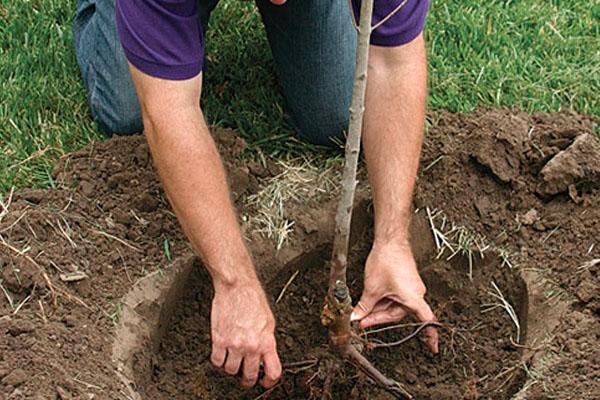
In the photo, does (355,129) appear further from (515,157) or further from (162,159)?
(515,157)

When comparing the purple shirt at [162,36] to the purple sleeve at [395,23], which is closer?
the purple shirt at [162,36]

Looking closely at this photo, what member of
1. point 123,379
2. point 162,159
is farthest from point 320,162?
point 123,379

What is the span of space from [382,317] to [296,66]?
1.07m

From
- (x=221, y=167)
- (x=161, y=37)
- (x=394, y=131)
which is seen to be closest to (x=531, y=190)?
(x=394, y=131)

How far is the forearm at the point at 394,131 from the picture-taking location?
2863 mm

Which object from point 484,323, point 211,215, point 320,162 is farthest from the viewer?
point 320,162

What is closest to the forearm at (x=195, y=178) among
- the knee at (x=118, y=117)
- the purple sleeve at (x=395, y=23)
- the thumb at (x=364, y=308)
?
the thumb at (x=364, y=308)

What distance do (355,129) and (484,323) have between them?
3.34ft

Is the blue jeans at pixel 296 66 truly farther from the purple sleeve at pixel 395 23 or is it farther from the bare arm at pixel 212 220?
the bare arm at pixel 212 220

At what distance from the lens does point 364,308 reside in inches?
109

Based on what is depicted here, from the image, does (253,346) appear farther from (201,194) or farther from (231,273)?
(201,194)

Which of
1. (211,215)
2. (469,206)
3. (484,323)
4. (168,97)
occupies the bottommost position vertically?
(484,323)

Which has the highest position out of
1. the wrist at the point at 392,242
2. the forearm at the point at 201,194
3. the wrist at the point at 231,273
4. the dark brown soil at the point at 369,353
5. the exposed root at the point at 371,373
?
the forearm at the point at 201,194

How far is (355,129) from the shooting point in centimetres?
227
